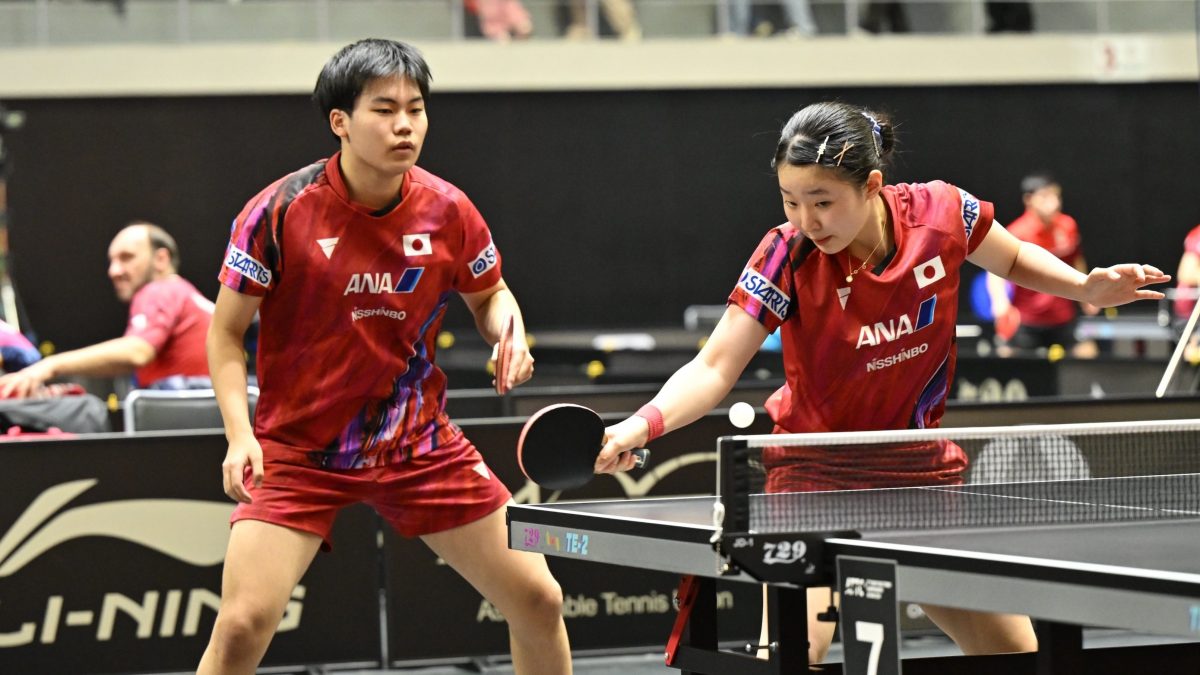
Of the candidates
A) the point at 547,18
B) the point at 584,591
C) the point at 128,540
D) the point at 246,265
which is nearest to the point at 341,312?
the point at 246,265

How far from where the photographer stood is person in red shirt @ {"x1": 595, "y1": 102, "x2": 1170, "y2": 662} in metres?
3.38

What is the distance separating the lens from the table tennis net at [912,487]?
2834mm

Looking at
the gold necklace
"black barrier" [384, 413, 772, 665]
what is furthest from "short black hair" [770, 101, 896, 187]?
"black barrier" [384, 413, 772, 665]

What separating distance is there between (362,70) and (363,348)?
0.68 metres

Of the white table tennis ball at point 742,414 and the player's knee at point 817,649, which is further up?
the white table tennis ball at point 742,414

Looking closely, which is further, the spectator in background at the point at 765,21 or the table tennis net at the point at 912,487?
the spectator in background at the point at 765,21

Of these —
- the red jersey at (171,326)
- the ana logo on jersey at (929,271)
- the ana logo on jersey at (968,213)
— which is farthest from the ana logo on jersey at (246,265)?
the red jersey at (171,326)

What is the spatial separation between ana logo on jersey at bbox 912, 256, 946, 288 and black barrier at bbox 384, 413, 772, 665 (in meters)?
2.71

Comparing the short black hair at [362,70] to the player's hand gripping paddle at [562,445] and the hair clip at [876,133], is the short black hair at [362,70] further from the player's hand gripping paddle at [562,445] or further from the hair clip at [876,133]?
the player's hand gripping paddle at [562,445]

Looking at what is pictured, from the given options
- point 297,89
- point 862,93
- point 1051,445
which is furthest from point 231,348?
point 862,93

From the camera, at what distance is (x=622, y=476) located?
21.0ft

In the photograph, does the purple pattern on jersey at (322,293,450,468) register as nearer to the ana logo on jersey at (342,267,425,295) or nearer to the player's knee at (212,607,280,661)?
the ana logo on jersey at (342,267,425,295)

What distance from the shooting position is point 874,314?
3.55 m

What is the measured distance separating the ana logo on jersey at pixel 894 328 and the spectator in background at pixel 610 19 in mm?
14623
